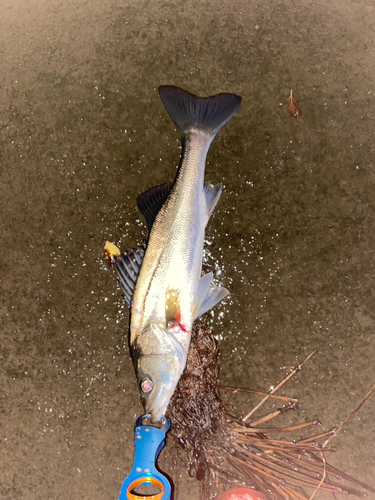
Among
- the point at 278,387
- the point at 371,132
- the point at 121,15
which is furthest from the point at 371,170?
the point at 121,15

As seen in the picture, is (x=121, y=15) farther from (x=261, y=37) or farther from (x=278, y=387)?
(x=278, y=387)

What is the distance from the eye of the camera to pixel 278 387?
247 cm

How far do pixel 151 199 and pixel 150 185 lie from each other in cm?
37

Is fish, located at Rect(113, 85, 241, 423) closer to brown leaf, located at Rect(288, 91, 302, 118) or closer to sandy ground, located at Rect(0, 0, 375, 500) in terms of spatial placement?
sandy ground, located at Rect(0, 0, 375, 500)

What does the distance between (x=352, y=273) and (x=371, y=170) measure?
2.60 feet

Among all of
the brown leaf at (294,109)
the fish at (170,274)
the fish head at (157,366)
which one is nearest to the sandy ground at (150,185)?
the brown leaf at (294,109)

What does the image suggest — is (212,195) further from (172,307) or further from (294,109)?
(294,109)

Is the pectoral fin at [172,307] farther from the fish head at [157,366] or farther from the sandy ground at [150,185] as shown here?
the sandy ground at [150,185]

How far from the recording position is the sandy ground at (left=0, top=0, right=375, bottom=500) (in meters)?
2.47

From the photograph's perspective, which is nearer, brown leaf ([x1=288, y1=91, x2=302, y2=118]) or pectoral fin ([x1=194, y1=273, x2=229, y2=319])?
pectoral fin ([x1=194, y1=273, x2=229, y2=319])

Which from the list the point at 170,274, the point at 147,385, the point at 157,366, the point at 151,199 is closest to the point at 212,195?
the point at 151,199

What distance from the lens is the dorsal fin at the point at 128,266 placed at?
85.6 inches

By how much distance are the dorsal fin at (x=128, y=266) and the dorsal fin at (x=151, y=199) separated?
0.23 metres

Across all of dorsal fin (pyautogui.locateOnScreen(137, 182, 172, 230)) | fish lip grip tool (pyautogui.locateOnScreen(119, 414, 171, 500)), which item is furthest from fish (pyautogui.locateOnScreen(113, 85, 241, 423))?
fish lip grip tool (pyautogui.locateOnScreen(119, 414, 171, 500))
